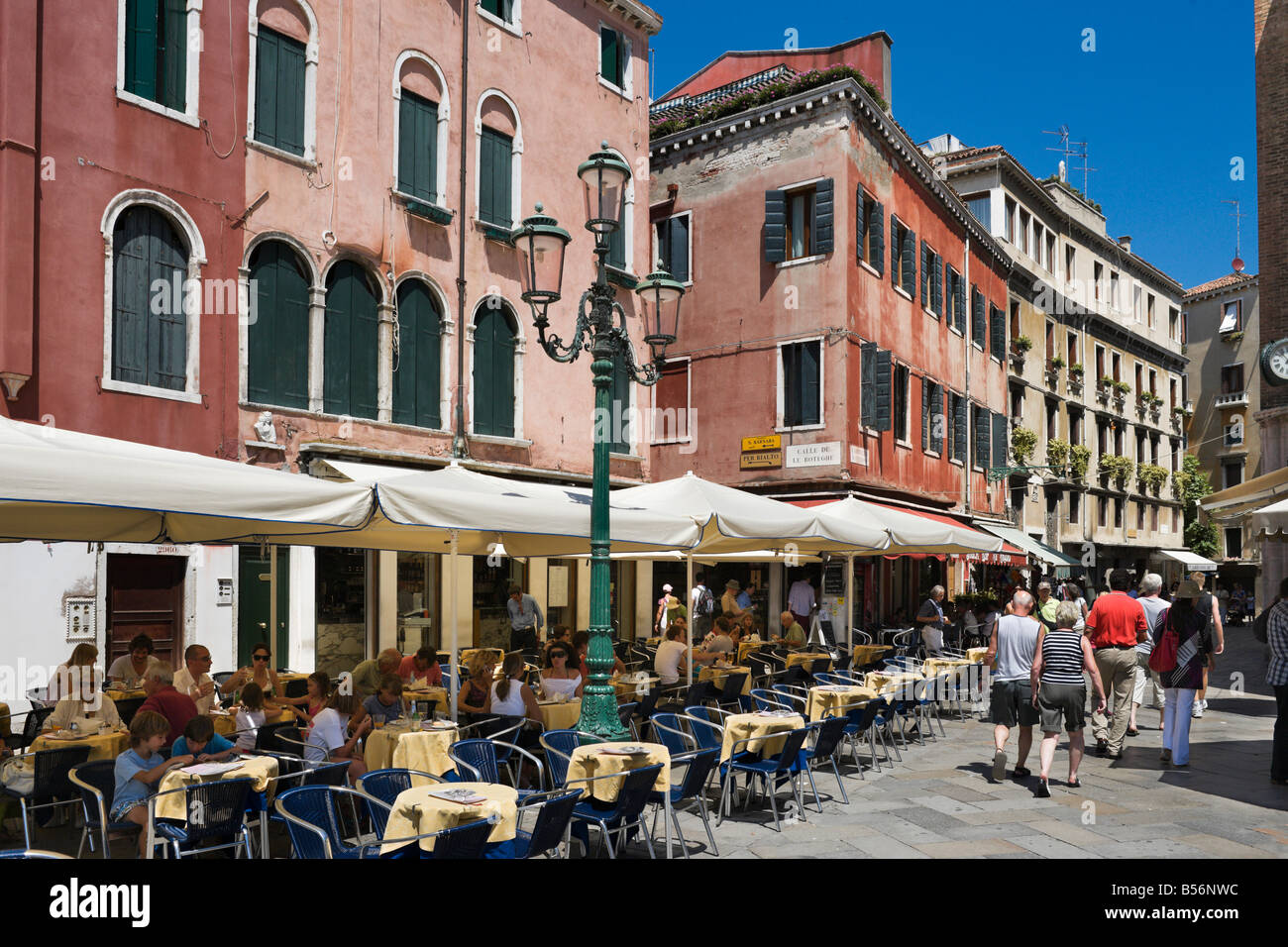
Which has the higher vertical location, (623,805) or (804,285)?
(804,285)

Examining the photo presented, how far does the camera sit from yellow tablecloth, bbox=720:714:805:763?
782cm

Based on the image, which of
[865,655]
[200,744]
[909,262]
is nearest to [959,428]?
[909,262]

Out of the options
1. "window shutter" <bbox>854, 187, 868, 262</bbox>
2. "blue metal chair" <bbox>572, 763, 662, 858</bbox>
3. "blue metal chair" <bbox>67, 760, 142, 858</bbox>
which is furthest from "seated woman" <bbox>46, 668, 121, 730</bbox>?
"window shutter" <bbox>854, 187, 868, 262</bbox>

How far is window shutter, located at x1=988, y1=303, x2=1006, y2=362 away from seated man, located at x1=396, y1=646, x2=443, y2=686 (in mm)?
23839

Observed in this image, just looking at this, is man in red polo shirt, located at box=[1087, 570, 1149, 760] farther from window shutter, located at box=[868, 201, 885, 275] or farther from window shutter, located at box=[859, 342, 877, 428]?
window shutter, located at box=[868, 201, 885, 275]

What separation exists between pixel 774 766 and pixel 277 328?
9.59 meters

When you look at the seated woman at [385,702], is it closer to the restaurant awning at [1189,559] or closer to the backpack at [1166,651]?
the backpack at [1166,651]

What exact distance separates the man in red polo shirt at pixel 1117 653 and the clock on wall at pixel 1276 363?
11.2 m

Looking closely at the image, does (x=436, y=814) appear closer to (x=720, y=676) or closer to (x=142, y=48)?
(x=720, y=676)

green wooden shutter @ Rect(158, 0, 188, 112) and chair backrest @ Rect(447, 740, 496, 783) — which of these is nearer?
chair backrest @ Rect(447, 740, 496, 783)

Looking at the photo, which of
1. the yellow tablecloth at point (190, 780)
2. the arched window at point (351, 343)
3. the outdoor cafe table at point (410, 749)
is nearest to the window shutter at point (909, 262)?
the arched window at point (351, 343)

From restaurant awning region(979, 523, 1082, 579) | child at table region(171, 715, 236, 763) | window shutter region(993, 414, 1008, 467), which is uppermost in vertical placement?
window shutter region(993, 414, 1008, 467)

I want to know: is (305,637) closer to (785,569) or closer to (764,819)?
(764,819)

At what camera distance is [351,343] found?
583 inches
